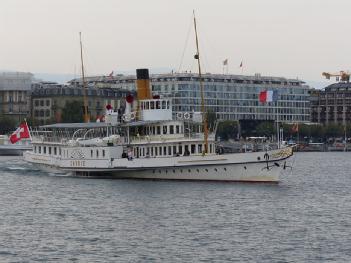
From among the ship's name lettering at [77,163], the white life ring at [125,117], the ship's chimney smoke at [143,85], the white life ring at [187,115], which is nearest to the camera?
the white life ring at [187,115]

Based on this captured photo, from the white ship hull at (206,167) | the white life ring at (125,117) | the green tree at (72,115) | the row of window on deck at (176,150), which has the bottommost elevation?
the white ship hull at (206,167)

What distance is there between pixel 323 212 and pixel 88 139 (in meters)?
32.4

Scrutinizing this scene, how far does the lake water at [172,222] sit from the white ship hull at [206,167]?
1155mm

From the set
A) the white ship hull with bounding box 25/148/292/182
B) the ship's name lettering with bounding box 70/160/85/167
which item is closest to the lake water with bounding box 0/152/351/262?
the white ship hull with bounding box 25/148/292/182

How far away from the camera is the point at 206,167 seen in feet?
276

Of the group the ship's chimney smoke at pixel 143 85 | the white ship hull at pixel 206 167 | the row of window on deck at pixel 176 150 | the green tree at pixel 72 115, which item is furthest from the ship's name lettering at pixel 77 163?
the green tree at pixel 72 115

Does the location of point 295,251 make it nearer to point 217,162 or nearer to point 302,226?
point 302,226

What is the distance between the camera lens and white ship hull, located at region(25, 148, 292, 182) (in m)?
82.4

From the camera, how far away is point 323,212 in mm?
66438

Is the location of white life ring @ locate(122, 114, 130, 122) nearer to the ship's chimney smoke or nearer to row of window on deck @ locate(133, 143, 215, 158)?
the ship's chimney smoke

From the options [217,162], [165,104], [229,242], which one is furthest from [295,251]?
[165,104]

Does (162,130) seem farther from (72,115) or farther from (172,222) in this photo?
(72,115)

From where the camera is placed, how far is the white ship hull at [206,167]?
82.4m

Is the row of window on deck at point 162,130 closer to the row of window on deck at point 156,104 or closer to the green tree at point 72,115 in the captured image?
the row of window on deck at point 156,104
